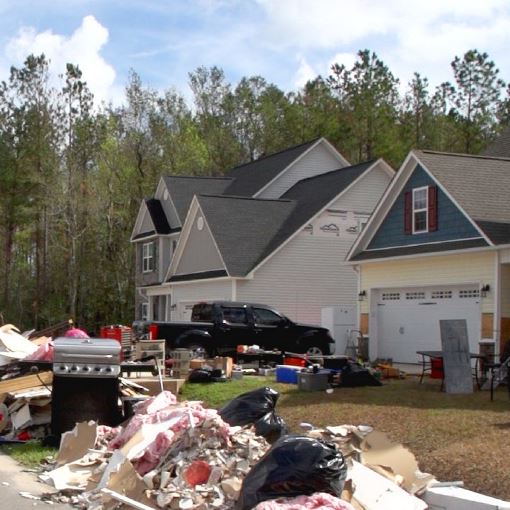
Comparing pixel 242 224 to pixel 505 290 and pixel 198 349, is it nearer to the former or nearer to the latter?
pixel 198 349

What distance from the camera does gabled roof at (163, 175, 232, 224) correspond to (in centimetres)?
4006

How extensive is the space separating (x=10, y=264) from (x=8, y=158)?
7542 mm

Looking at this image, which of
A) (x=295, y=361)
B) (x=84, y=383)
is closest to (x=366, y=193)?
(x=295, y=361)

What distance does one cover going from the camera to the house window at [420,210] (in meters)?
23.2

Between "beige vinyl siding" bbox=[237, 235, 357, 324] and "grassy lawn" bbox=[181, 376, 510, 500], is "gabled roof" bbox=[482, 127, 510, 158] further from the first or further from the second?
"grassy lawn" bbox=[181, 376, 510, 500]

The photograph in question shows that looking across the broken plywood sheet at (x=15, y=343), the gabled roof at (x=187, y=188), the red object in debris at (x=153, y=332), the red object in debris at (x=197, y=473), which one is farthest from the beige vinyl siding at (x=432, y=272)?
the gabled roof at (x=187, y=188)

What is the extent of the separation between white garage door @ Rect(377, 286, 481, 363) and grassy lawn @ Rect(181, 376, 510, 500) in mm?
3138

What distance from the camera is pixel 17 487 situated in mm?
10188

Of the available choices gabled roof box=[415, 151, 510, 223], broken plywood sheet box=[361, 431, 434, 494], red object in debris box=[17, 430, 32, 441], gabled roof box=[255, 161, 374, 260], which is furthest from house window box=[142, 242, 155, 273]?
broken plywood sheet box=[361, 431, 434, 494]

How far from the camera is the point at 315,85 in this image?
57750mm

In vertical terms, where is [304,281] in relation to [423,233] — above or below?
below

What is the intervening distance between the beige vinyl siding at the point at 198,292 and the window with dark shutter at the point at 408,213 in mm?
8567

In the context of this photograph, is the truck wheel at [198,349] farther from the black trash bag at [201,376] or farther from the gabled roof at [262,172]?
the gabled roof at [262,172]

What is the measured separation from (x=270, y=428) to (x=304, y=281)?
21322 millimetres
